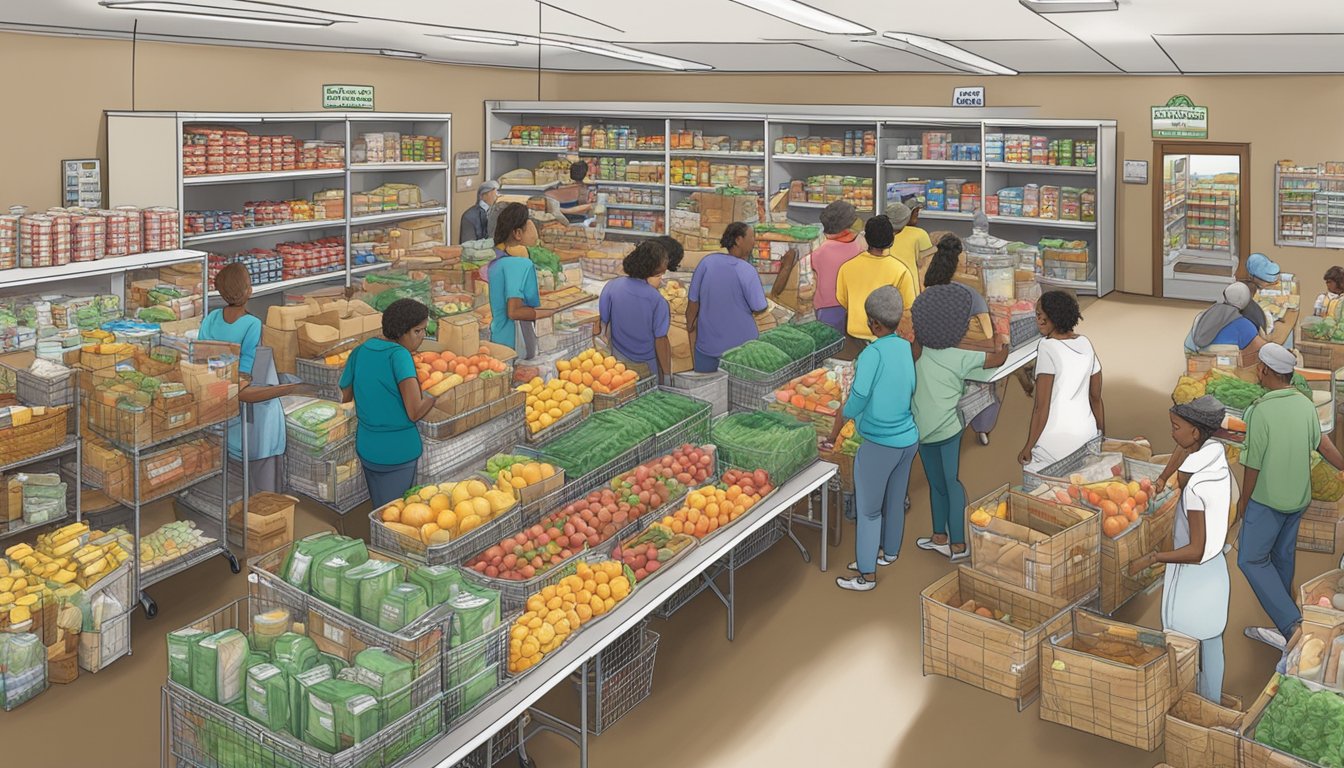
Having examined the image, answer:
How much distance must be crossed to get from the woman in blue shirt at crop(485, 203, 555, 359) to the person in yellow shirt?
1.96 metres

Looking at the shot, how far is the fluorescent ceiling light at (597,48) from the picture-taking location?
10422 mm

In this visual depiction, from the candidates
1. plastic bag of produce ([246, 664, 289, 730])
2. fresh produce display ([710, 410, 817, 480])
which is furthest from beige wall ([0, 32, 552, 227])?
plastic bag of produce ([246, 664, 289, 730])

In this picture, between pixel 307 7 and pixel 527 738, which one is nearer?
pixel 527 738

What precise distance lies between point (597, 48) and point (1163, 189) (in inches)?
268

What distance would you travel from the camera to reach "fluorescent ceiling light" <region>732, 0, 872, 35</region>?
Answer: 7.36m

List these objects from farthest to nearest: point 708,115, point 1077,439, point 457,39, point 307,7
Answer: point 708,115
point 457,39
point 307,7
point 1077,439

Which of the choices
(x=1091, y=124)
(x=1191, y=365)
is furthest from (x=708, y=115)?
(x=1191, y=365)

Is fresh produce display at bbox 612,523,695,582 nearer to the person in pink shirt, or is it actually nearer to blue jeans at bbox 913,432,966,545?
blue jeans at bbox 913,432,966,545

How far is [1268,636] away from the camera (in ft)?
19.2

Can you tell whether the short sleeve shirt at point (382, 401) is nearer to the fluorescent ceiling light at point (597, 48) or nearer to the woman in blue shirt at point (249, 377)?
the woman in blue shirt at point (249, 377)

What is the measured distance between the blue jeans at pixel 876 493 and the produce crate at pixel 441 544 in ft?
6.54

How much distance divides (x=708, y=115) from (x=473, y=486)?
31.8 feet

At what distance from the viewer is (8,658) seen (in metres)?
5.29

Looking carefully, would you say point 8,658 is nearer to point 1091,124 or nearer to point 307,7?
point 307,7
